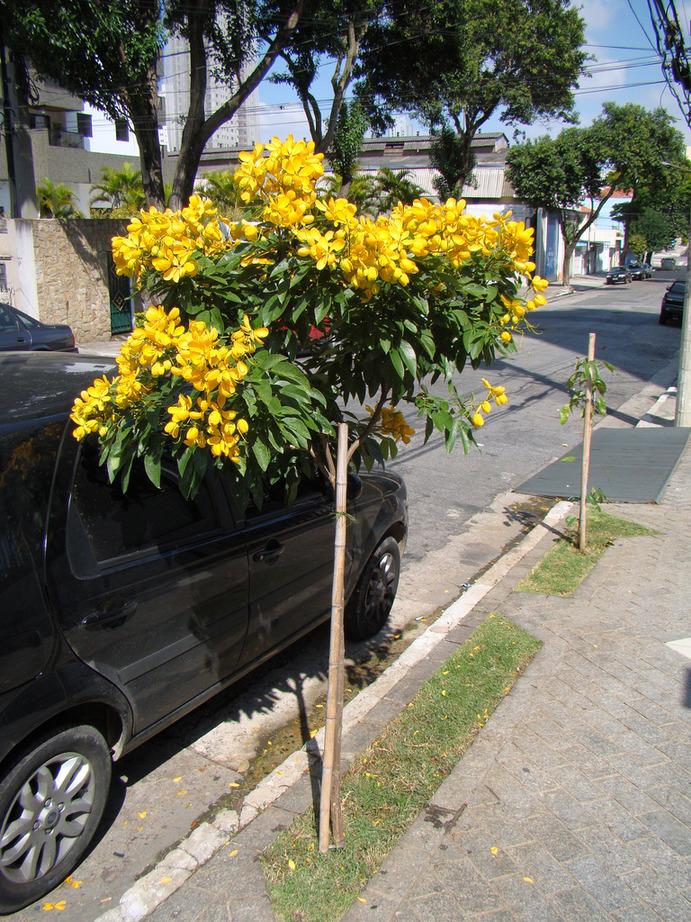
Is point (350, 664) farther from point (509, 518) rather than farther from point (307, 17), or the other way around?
point (307, 17)

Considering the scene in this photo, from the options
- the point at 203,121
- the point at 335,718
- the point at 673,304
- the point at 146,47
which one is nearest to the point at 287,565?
the point at 335,718

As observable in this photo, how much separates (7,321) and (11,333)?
302 millimetres

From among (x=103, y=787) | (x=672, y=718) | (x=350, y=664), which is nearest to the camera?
(x=103, y=787)

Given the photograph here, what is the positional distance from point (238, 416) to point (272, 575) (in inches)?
64.8

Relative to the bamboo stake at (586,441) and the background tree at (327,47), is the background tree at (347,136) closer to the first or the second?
the background tree at (327,47)

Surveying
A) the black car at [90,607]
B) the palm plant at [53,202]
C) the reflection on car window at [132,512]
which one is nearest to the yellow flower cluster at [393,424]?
the black car at [90,607]

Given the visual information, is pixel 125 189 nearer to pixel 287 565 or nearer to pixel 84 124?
pixel 287 565

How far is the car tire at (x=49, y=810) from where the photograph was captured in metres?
2.78

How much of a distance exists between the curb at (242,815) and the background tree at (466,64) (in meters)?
21.4

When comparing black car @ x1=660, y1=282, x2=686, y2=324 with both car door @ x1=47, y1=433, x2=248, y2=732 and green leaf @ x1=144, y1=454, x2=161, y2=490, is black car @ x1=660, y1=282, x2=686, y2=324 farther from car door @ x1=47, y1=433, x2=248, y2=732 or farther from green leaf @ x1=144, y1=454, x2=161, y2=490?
green leaf @ x1=144, y1=454, x2=161, y2=490

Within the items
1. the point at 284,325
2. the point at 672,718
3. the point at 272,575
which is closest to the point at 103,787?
the point at 272,575

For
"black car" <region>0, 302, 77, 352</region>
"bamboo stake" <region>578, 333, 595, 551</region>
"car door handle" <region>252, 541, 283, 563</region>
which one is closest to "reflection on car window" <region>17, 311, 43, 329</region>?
"black car" <region>0, 302, 77, 352</region>

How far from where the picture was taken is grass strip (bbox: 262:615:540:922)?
298 cm

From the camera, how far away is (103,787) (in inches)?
124
